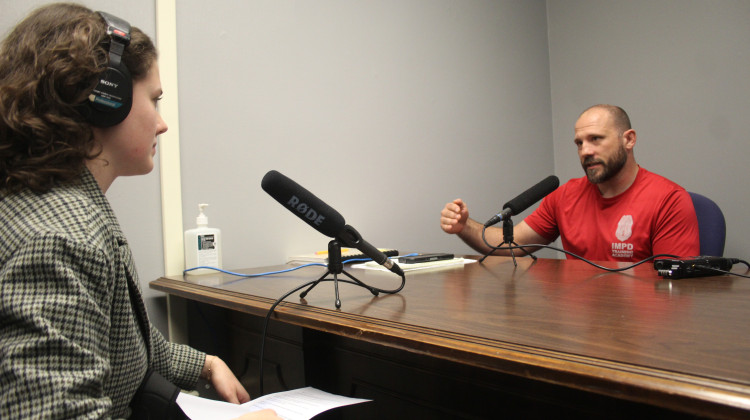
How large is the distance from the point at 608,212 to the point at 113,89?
1.79 m

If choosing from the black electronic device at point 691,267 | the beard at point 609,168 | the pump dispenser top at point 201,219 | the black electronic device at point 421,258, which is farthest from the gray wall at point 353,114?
the black electronic device at point 691,267

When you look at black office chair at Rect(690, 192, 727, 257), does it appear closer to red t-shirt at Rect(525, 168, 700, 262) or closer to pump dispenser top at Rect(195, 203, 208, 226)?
red t-shirt at Rect(525, 168, 700, 262)

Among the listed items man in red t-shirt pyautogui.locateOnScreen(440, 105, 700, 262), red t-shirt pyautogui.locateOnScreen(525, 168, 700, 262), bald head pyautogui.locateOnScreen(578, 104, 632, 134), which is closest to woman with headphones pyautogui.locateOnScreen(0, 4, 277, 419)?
man in red t-shirt pyautogui.locateOnScreen(440, 105, 700, 262)

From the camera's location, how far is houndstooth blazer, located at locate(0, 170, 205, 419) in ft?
1.50

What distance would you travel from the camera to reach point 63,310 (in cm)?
49

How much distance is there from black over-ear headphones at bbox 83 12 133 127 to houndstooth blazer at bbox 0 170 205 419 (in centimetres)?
11

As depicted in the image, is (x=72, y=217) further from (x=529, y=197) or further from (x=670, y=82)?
(x=670, y=82)

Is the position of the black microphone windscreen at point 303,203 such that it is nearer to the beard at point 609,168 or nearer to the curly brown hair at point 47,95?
the curly brown hair at point 47,95

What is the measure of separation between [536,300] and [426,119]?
1602 millimetres

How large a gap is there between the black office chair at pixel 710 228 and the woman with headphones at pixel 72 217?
69.1 inches

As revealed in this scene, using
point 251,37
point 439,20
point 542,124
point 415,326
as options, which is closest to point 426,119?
point 439,20

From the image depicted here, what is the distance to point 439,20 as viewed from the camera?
2.34 meters

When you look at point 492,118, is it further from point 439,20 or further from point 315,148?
point 315,148

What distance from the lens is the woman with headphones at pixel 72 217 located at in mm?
471
